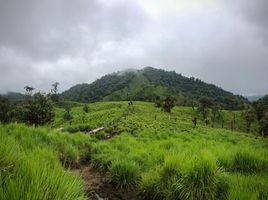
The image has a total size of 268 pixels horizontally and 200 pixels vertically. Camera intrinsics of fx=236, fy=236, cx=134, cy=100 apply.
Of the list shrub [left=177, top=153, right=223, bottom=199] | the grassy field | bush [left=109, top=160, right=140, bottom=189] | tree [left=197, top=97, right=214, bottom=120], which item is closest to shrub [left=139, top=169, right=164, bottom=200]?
the grassy field

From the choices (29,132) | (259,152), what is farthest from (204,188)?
(29,132)

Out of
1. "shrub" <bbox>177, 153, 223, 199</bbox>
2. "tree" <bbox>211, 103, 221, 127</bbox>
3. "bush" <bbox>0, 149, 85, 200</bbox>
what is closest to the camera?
"bush" <bbox>0, 149, 85, 200</bbox>

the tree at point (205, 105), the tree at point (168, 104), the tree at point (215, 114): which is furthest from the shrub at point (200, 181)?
the tree at point (205, 105)

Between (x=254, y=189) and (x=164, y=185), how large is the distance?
2.01 meters

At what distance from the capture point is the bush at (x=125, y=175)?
689 cm

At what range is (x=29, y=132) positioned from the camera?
8.87 meters

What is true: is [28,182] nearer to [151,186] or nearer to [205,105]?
[151,186]

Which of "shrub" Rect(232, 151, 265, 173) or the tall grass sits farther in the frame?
"shrub" Rect(232, 151, 265, 173)

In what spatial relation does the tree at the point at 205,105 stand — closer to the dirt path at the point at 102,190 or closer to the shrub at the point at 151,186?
the dirt path at the point at 102,190

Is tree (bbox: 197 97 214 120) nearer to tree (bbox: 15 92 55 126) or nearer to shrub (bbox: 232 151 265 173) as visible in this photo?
tree (bbox: 15 92 55 126)

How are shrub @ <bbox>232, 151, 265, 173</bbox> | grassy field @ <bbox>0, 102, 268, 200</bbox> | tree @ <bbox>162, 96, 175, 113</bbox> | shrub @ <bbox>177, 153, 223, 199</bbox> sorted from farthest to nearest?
tree @ <bbox>162, 96, 175, 113</bbox>, shrub @ <bbox>232, 151, 265, 173</bbox>, shrub @ <bbox>177, 153, 223, 199</bbox>, grassy field @ <bbox>0, 102, 268, 200</bbox>

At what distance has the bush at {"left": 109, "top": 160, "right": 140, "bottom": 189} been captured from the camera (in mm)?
6895

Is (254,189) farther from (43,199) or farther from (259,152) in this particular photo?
(43,199)

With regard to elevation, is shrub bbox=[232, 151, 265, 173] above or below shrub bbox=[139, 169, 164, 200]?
above
